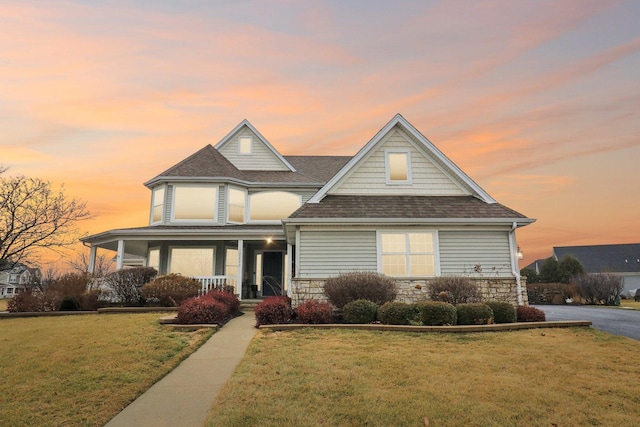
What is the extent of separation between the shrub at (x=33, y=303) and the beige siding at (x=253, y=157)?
12657 mm

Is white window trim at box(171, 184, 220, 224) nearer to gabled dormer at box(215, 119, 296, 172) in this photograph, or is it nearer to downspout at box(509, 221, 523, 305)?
gabled dormer at box(215, 119, 296, 172)

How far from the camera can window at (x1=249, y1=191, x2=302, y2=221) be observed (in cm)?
2252

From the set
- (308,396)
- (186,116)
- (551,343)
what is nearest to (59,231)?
(186,116)

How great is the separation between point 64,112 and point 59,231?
14628 mm

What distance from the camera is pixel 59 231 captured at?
2820 cm

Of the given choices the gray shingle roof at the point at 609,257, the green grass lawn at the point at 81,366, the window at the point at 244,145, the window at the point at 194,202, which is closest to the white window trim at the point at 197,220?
the window at the point at 194,202

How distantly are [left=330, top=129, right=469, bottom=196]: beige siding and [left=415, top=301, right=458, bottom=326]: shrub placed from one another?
686 centimetres

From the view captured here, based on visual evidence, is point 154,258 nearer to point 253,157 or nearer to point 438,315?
point 253,157

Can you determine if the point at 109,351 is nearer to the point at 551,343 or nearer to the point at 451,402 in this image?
the point at 451,402

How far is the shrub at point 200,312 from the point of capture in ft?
36.9

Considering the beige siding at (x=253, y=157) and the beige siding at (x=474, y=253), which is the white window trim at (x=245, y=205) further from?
the beige siding at (x=474, y=253)

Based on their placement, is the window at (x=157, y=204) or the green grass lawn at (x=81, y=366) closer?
the green grass lawn at (x=81, y=366)

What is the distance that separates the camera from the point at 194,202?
2141 centimetres

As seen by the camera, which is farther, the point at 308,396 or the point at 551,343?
the point at 551,343
